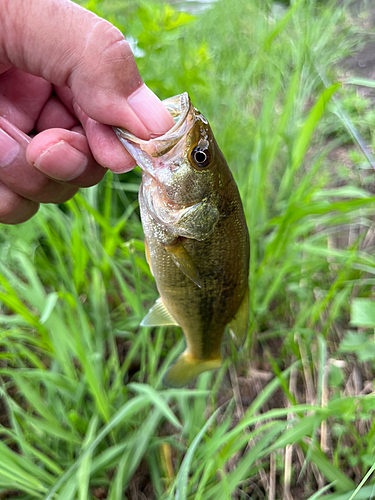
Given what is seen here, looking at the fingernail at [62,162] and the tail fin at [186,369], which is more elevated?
the fingernail at [62,162]

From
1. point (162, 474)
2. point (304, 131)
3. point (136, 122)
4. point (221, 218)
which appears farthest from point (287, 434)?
point (304, 131)

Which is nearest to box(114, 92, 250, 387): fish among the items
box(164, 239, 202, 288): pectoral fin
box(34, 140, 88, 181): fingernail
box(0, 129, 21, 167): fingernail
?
box(164, 239, 202, 288): pectoral fin

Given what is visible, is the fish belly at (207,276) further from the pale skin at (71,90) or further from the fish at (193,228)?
the pale skin at (71,90)

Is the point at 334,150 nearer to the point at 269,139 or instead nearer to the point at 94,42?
the point at 269,139

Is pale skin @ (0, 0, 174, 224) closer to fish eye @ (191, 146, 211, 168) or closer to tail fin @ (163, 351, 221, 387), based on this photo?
fish eye @ (191, 146, 211, 168)

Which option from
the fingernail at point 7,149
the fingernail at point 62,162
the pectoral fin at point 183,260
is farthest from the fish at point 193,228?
the fingernail at point 7,149

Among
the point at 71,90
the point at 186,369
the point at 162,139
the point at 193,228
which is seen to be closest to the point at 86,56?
the point at 71,90

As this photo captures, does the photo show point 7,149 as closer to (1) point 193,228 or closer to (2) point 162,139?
(2) point 162,139

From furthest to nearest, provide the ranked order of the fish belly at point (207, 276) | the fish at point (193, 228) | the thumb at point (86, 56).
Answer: the fish belly at point (207, 276) → the fish at point (193, 228) → the thumb at point (86, 56)
